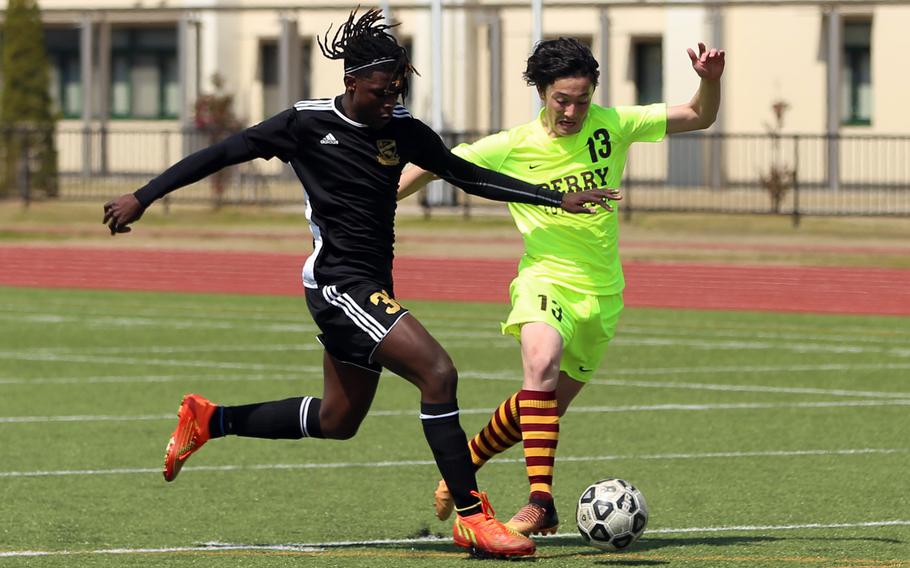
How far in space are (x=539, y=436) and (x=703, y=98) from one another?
5.96ft

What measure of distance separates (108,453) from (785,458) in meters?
3.82

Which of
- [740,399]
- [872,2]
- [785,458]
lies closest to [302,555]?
[785,458]

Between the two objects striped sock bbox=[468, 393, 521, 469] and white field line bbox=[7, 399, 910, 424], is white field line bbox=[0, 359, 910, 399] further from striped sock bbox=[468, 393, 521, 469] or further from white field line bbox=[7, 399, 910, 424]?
striped sock bbox=[468, 393, 521, 469]

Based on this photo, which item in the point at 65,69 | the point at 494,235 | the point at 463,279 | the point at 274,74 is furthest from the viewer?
the point at 65,69

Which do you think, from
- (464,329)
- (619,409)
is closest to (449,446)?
(619,409)

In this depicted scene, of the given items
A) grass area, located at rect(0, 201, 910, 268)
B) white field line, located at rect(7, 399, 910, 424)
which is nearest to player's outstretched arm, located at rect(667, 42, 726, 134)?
white field line, located at rect(7, 399, 910, 424)

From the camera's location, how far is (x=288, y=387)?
45.3 feet

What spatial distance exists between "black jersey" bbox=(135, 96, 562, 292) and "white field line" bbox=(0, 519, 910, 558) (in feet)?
3.57

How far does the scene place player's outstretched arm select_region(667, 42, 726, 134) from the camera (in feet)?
27.8

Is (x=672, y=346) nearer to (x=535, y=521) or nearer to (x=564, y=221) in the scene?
(x=564, y=221)

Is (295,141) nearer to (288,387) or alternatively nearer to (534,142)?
(534,142)

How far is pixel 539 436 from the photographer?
7926 mm

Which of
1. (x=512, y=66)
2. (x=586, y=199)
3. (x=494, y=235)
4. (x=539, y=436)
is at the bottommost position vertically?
(x=539, y=436)

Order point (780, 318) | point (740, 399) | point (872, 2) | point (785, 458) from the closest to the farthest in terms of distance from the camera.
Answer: point (785, 458), point (740, 399), point (780, 318), point (872, 2)
